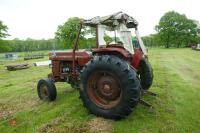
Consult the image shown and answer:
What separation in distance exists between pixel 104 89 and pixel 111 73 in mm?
534

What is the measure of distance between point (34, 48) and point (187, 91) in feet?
339

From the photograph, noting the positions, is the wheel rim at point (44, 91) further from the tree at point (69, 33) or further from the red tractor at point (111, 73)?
the tree at point (69, 33)

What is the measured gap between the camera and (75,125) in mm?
6113

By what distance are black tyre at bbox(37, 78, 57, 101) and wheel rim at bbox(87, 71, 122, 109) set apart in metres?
1.99

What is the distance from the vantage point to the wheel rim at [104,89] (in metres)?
6.23

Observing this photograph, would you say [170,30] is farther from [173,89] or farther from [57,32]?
[173,89]

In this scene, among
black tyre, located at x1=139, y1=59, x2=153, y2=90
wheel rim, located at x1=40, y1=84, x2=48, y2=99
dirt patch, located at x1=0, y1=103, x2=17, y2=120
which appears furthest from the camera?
wheel rim, located at x1=40, y1=84, x2=48, y2=99

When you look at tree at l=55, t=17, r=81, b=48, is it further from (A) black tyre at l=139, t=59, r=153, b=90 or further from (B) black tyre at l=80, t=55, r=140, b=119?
(B) black tyre at l=80, t=55, r=140, b=119

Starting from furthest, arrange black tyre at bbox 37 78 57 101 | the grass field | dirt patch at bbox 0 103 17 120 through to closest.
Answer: black tyre at bbox 37 78 57 101 → dirt patch at bbox 0 103 17 120 → the grass field

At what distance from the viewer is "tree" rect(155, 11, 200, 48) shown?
224 feet

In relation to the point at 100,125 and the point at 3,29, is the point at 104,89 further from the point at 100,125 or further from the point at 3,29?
the point at 3,29

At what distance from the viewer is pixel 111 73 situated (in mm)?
6117

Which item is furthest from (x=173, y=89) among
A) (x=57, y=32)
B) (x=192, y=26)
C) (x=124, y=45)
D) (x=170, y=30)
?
(x=192, y=26)

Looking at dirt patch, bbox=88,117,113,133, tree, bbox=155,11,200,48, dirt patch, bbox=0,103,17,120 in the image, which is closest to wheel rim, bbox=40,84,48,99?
dirt patch, bbox=0,103,17,120
